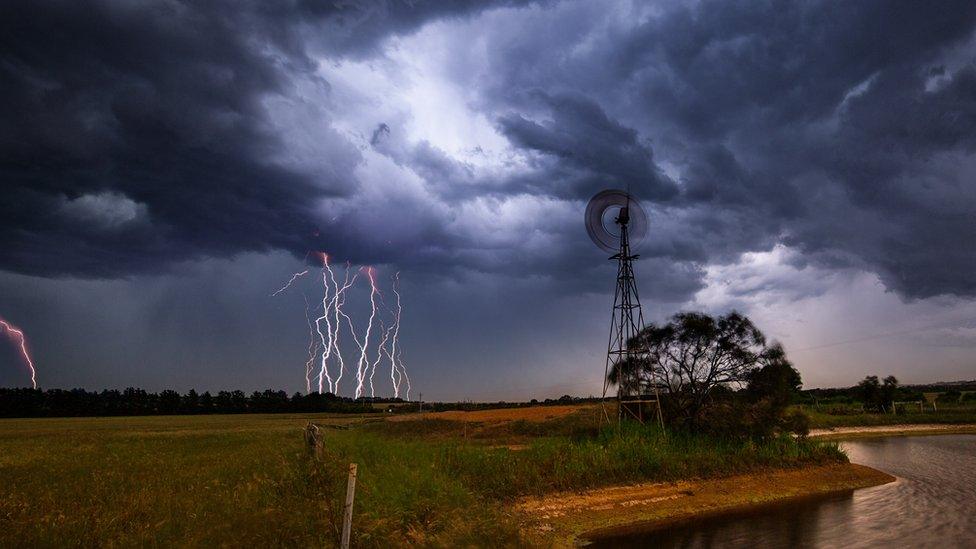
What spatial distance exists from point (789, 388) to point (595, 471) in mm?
14811

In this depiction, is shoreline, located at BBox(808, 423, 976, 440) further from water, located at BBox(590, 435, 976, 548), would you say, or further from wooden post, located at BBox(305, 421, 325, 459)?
wooden post, located at BBox(305, 421, 325, 459)

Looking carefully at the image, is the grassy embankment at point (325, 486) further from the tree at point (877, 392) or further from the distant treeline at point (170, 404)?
the distant treeline at point (170, 404)

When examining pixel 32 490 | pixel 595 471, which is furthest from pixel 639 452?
pixel 32 490

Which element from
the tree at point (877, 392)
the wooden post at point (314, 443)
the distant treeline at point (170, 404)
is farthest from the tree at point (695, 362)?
the distant treeline at point (170, 404)

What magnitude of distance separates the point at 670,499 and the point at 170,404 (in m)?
152

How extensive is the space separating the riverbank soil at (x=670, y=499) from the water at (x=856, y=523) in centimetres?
93

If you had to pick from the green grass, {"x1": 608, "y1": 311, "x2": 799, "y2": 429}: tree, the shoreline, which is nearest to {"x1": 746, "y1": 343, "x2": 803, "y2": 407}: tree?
{"x1": 608, "y1": 311, "x2": 799, "y2": 429}: tree

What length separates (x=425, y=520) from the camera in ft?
45.3

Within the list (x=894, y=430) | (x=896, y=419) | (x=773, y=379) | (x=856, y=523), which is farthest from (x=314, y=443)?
(x=896, y=419)

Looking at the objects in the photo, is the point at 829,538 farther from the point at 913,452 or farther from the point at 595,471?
the point at 913,452

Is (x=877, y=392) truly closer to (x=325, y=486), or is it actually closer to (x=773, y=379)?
(x=773, y=379)

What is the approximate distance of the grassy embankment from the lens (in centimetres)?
1128

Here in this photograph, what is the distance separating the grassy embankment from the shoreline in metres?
26.0

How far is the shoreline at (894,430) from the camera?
5037 centimetres
